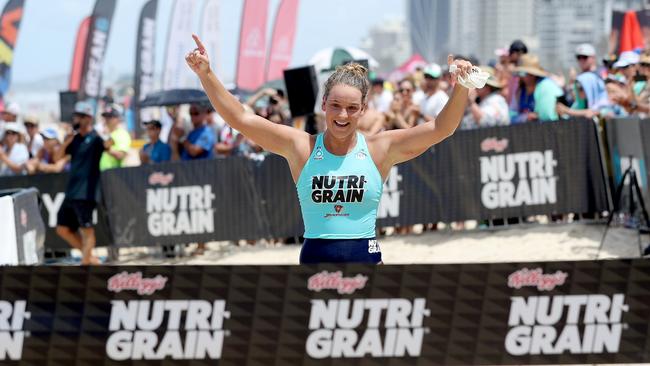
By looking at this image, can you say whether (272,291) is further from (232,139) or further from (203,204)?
(232,139)

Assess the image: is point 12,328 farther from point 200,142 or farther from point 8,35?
point 8,35

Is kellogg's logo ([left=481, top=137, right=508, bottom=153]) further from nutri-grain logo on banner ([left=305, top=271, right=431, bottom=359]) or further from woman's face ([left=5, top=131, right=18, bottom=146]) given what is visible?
nutri-grain logo on banner ([left=305, top=271, right=431, bottom=359])

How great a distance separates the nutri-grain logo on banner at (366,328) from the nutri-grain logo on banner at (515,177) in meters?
7.11

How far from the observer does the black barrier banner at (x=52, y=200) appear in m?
12.4

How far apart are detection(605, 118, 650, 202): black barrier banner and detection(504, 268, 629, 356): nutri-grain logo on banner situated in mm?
5835

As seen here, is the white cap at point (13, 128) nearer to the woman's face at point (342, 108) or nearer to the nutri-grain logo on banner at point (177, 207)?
the nutri-grain logo on banner at point (177, 207)

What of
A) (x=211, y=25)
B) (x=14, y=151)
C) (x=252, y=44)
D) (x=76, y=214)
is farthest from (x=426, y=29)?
(x=76, y=214)

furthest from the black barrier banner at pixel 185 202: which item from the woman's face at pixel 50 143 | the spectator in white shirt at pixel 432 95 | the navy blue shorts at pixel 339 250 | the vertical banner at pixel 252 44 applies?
the vertical banner at pixel 252 44

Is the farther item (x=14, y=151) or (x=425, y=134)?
(x=14, y=151)

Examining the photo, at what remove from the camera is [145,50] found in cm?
2798

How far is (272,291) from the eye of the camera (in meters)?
4.57

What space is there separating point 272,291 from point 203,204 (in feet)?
25.4

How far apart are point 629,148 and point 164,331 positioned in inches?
278

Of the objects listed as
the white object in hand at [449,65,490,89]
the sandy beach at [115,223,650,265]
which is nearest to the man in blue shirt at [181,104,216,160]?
the sandy beach at [115,223,650,265]
